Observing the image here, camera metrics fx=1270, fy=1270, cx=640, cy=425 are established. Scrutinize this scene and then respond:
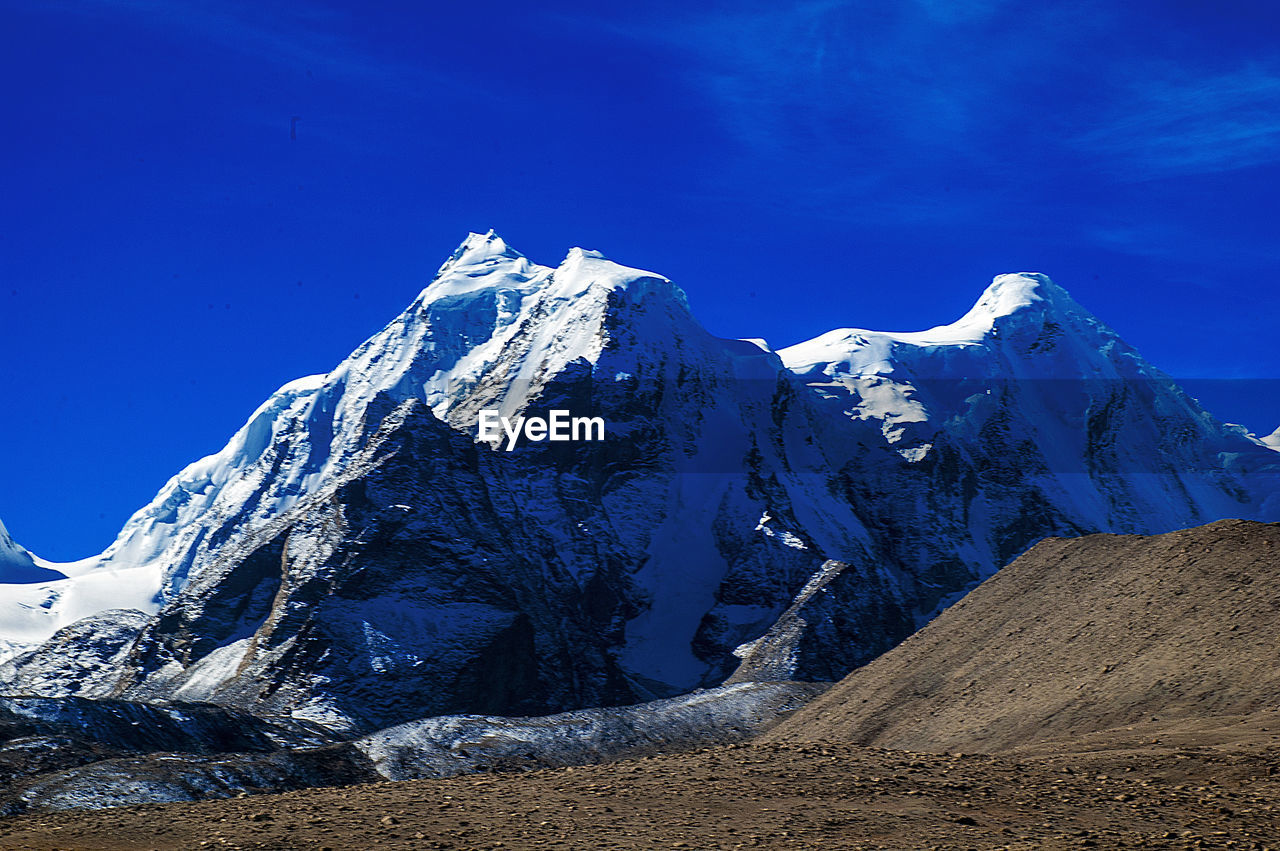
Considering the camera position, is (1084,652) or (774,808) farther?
(1084,652)

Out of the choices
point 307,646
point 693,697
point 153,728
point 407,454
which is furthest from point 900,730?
point 407,454

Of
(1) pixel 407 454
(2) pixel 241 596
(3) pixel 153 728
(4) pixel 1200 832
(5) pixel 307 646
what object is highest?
(1) pixel 407 454

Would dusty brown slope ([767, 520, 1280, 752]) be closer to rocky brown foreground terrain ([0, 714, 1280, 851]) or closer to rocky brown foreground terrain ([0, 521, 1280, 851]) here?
rocky brown foreground terrain ([0, 521, 1280, 851])

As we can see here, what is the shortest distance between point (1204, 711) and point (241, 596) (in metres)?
160

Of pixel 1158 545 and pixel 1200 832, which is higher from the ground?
pixel 1158 545

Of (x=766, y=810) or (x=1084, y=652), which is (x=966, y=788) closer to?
(x=766, y=810)

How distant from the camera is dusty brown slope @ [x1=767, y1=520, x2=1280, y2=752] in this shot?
145 feet

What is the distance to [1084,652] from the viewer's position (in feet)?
169

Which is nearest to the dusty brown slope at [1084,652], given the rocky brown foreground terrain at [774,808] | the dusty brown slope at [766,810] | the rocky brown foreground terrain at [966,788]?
the rocky brown foreground terrain at [966,788]

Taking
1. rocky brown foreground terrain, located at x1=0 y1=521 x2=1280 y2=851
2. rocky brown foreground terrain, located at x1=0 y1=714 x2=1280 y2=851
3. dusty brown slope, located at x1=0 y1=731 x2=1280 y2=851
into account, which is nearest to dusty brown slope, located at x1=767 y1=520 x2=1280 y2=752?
rocky brown foreground terrain, located at x1=0 y1=521 x2=1280 y2=851

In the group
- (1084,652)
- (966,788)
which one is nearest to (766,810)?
(966,788)

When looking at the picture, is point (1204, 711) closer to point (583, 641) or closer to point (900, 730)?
point (900, 730)

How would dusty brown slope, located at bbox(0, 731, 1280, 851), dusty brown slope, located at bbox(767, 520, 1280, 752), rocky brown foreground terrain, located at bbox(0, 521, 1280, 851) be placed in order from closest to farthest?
dusty brown slope, located at bbox(0, 731, 1280, 851) → rocky brown foreground terrain, located at bbox(0, 521, 1280, 851) → dusty brown slope, located at bbox(767, 520, 1280, 752)

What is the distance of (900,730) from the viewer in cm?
5494
